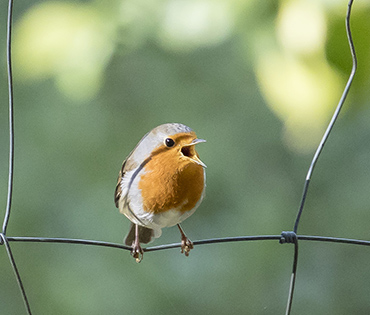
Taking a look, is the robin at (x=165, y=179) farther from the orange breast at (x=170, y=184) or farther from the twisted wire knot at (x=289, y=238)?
the twisted wire knot at (x=289, y=238)

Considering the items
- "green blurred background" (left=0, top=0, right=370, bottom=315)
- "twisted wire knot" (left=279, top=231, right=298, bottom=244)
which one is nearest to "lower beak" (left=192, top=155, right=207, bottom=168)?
"twisted wire knot" (left=279, top=231, right=298, bottom=244)

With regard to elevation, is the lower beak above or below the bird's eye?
below

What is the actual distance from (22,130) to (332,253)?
190cm

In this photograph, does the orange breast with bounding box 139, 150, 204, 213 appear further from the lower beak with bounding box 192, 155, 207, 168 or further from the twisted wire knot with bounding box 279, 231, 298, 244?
the twisted wire knot with bounding box 279, 231, 298, 244

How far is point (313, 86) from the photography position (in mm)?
1504

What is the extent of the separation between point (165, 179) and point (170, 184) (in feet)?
0.05

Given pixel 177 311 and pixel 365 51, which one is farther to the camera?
pixel 177 311

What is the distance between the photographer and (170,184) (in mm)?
1338

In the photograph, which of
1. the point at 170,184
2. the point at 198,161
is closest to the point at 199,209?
the point at 170,184

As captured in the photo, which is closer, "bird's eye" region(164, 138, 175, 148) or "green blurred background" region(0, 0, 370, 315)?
"bird's eye" region(164, 138, 175, 148)

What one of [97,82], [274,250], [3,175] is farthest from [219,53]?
[97,82]

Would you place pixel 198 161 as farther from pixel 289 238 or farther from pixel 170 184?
pixel 289 238

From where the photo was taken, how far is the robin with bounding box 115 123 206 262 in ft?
4.22

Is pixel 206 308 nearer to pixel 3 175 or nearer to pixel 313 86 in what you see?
pixel 3 175
